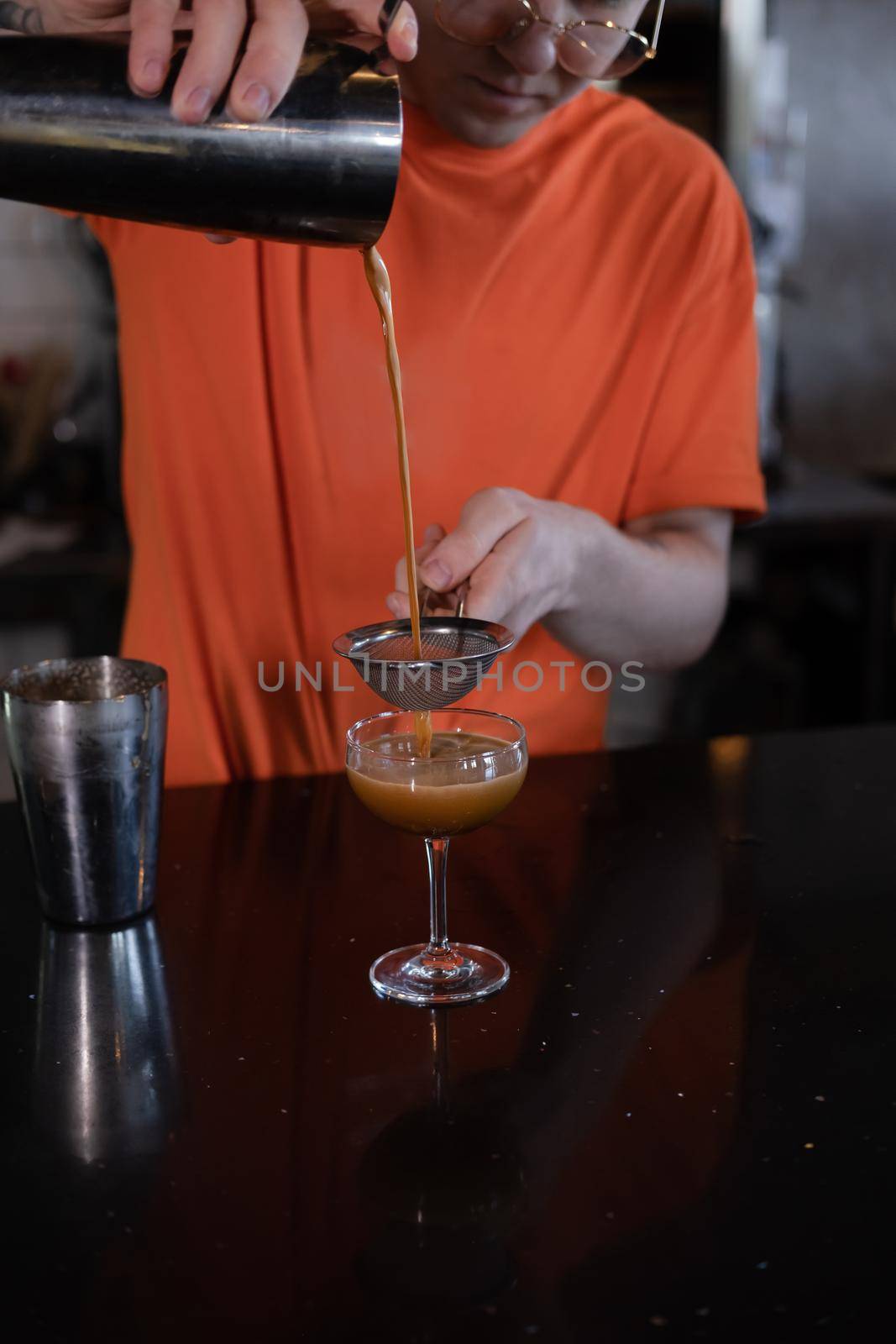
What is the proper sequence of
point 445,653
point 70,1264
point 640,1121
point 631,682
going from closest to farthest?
point 70,1264
point 640,1121
point 445,653
point 631,682

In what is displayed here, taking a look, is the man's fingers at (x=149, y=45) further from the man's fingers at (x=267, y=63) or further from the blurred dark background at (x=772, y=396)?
the blurred dark background at (x=772, y=396)

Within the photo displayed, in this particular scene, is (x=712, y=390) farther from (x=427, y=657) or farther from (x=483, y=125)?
(x=427, y=657)

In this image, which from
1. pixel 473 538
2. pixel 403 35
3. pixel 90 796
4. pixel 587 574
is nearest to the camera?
pixel 403 35

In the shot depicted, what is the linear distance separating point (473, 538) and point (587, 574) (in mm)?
Answer: 297

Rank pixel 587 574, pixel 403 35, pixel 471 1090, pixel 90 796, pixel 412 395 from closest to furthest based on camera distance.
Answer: pixel 471 1090 < pixel 403 35 < pixel 90 796 < pixel 587 574 < pixel 412 395

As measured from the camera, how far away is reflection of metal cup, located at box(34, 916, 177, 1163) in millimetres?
942

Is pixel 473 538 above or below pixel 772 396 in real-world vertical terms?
above

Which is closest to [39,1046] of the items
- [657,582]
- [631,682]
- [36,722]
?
[36,722]

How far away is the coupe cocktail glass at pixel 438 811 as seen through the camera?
3.77ft

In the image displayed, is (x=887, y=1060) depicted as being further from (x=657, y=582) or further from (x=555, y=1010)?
(x=657, y=582)

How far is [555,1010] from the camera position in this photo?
1.11 m

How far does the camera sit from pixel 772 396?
3930 mm

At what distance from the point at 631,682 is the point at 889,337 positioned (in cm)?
149

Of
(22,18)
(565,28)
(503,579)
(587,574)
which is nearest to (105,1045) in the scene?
(503,579)
